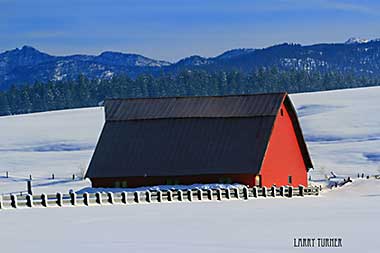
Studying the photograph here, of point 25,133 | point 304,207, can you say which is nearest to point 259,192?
point 304,207

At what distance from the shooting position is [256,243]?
2453 centimetres

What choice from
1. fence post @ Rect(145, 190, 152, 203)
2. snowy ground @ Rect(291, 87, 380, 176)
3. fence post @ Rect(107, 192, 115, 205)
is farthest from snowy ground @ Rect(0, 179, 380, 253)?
snowy ground @ Rect(291, 87, 380, 176)

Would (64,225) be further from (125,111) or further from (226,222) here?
(125,111)

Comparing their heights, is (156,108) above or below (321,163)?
above

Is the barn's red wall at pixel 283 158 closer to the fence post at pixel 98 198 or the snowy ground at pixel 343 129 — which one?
the fence post at pixel 98 198

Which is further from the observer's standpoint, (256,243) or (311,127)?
(311,127)

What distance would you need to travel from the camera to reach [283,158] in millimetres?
58969

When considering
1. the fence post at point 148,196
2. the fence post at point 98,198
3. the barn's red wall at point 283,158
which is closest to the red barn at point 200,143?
the barn's red wall at point 283,158

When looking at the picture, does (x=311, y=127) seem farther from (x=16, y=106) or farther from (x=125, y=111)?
(x=16, y=106)

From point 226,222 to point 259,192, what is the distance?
699 inches

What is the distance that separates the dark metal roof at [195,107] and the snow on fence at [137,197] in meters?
8.31

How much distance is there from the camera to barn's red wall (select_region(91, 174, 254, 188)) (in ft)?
182

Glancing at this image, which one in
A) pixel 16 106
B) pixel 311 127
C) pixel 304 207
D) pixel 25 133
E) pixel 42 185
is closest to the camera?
pixel 304 207

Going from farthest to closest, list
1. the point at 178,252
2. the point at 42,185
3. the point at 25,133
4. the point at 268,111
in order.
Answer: the point at 25,133 < the point at 42,185 < the point at 268,111 < the point at 178,252
